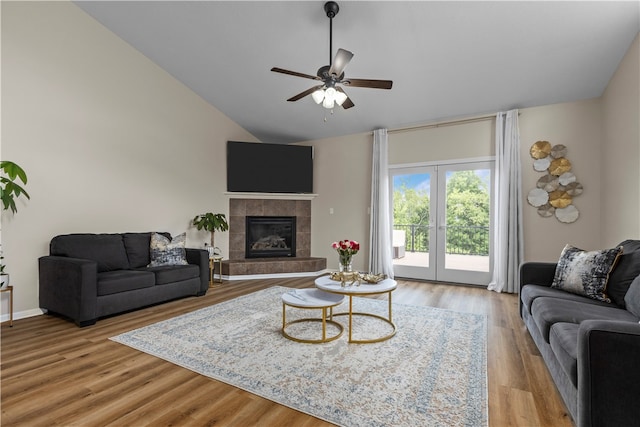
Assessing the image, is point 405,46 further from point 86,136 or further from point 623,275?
point 86,136

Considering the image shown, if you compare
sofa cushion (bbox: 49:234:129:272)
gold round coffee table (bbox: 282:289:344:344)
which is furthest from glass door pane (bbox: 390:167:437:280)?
sofa cushion (bbox: 49:234:129:272)

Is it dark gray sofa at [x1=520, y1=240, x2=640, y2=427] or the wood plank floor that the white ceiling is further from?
the wood plank floor

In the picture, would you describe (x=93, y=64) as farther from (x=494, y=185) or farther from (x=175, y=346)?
(x=494, y=185)

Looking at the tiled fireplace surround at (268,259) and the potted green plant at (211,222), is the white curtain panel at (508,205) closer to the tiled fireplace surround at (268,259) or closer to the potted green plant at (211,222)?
the tiled fireplace surround at (268,259)

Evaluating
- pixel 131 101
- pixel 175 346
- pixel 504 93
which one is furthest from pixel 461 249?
pixel 131 101

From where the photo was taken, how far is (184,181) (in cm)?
538

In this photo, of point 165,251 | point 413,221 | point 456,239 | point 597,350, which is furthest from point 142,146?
point 597,350

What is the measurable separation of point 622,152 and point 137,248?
5991 mm


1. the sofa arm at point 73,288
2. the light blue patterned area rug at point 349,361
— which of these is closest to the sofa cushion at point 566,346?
the light blue patterned area rug at point 349,361

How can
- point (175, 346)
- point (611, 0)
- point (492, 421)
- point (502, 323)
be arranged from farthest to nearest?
point (502, 323), point (611, 0), point (175, 346), point (492, 421)

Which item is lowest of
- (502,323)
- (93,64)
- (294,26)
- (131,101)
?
(502,323)

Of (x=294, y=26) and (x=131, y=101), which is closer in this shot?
(x=294, y=26)

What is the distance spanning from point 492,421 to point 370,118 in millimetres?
4712

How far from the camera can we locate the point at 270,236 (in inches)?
255
